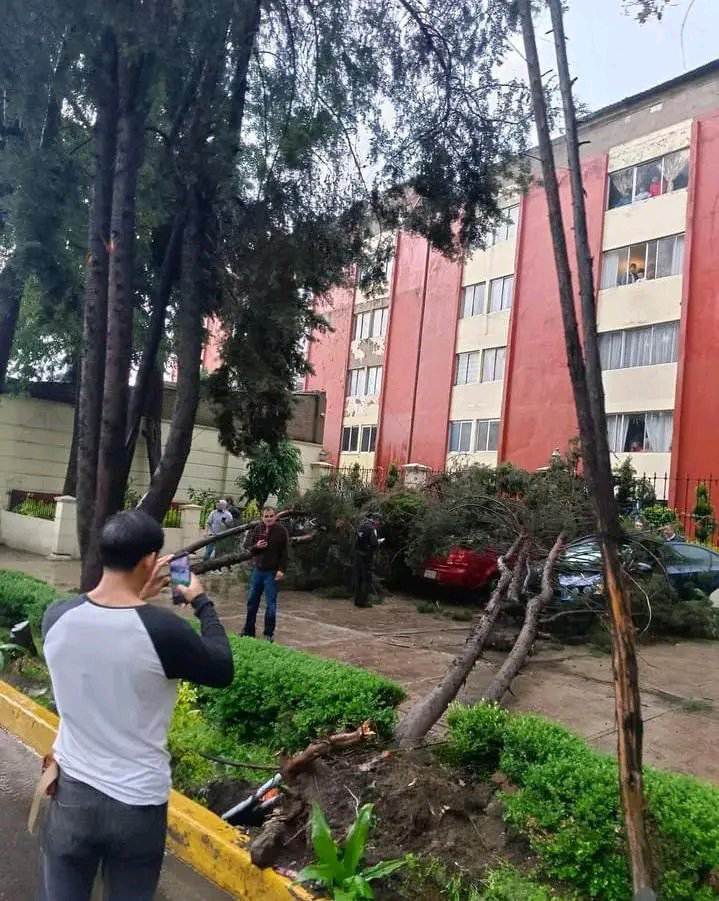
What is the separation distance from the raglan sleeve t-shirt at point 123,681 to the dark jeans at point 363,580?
10.2 m

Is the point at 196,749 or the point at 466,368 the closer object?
the point at 196,749

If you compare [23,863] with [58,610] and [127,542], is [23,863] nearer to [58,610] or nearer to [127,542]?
[58,610]

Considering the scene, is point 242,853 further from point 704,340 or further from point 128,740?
point 704,340

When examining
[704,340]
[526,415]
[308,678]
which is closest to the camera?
[308,678]

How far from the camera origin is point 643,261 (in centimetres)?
2591

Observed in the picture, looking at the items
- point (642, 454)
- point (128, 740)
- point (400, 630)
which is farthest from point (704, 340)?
point (128, 740)

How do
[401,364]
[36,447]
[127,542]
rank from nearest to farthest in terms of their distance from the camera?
[127,542] → [36,447] → [401,364]

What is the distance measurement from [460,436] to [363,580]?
20.1m

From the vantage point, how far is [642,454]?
82.8 ft

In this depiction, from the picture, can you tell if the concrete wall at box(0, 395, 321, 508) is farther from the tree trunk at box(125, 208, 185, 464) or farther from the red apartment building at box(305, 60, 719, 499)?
the tree trunk at box(125, 208, 185, 464)

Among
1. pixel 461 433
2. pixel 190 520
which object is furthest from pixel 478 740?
pixel 461 433

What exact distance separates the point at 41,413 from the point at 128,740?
59.4ft

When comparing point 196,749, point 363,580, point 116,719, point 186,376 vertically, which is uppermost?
point 186,376

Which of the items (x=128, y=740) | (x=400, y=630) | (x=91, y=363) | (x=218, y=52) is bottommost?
(x=400, y=630)
